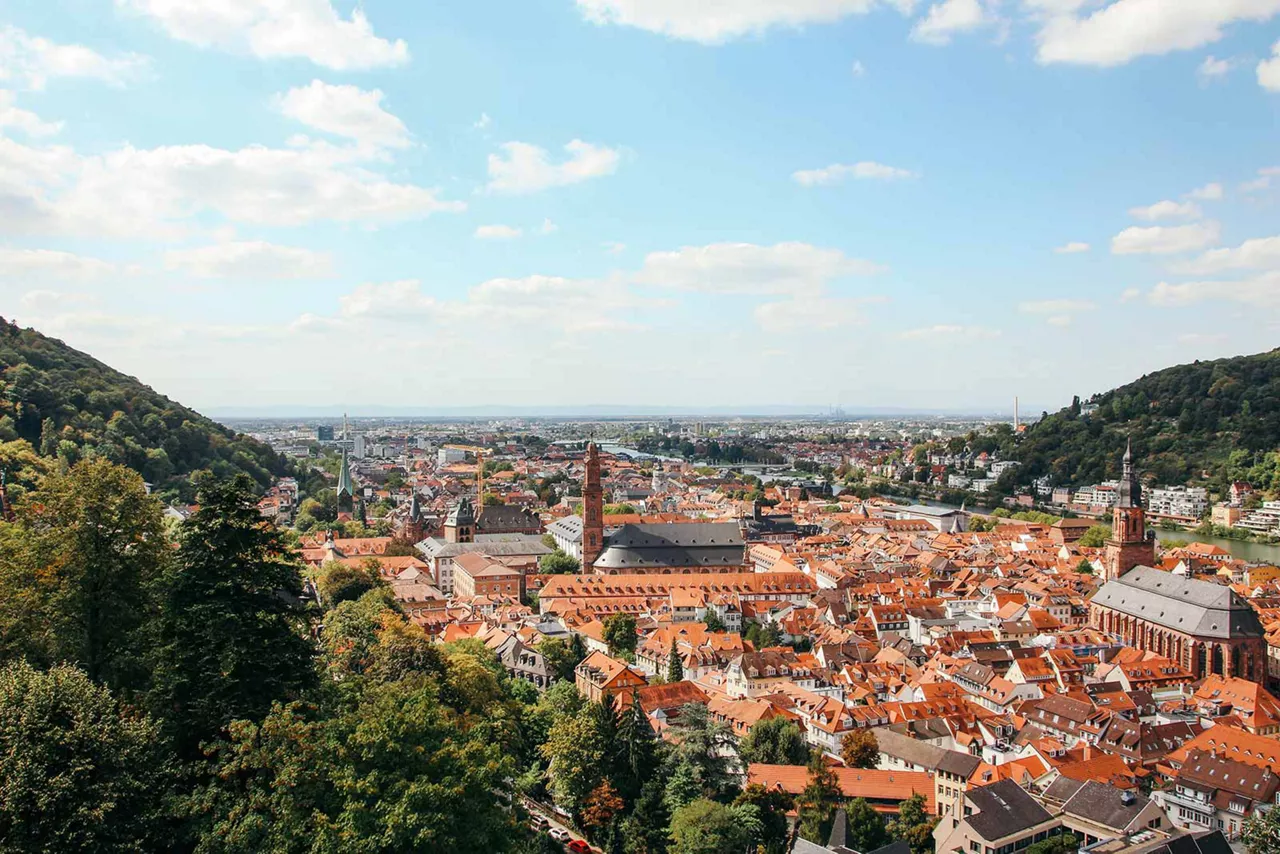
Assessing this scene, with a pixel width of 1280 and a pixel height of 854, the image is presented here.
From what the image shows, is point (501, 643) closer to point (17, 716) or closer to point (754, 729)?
point (754, 729)

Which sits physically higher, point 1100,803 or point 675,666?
point 675,666

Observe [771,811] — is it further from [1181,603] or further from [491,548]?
[491,548]

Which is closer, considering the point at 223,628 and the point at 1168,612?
the point at 223,628

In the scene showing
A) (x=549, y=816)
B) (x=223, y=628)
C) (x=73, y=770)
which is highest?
(x=223, y=628)

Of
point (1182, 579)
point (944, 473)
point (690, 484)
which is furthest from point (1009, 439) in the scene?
point (1182, 579)

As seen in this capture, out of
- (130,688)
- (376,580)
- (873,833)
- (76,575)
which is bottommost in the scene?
(873,833)

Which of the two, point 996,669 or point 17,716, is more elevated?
point 17,716

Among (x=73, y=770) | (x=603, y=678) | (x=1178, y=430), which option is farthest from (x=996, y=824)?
(x=1178, y=430)

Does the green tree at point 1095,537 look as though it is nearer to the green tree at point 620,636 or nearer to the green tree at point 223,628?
the green tree at point 620,636
